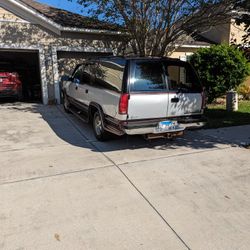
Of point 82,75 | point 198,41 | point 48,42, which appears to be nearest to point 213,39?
point 198,41

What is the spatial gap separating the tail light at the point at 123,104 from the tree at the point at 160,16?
436 centimetres

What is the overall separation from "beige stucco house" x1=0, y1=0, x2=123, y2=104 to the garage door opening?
186cm

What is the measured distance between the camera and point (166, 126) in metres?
5.96

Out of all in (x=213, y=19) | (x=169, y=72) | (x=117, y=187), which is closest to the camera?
(x=117, y=187)

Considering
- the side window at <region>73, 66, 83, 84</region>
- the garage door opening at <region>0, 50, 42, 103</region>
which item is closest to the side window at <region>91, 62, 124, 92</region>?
the side window at <region>73, 66, 83, 84</region>

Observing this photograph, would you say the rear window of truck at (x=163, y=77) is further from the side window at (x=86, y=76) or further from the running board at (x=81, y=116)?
the running board at (x=81, y=116)

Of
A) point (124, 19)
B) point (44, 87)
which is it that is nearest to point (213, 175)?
point (124, 19)

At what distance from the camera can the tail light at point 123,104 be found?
5.57 meters

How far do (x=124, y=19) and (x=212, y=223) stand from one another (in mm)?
8358

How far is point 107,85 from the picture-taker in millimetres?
6348

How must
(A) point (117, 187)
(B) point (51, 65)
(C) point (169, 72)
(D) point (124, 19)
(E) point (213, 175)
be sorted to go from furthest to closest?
(B) point (51, 65) → (D) point (124, 19) → (C) point (169, 72) → (E) point (213, 175) → (A) point (117, 187)

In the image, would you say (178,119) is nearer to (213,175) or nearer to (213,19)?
(213,175)

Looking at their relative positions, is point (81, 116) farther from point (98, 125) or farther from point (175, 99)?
point (175, 99)

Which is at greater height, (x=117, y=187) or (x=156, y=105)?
(x=156, y=105)
